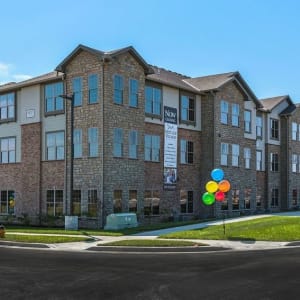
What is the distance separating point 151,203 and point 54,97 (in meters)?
8.63

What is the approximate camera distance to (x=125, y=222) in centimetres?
2703

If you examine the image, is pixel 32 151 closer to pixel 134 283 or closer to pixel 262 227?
pixel 262 227

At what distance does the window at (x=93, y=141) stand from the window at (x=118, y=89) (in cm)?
206

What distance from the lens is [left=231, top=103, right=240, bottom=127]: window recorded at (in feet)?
124

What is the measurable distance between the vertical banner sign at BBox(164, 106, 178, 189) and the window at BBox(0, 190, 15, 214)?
32.7ft

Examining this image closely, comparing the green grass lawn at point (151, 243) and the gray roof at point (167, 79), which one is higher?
the gray roof at point (167, 79)

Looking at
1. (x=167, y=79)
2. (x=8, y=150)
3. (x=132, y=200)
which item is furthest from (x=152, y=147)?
(x=8, y=150)

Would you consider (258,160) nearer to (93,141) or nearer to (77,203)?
(93,141)

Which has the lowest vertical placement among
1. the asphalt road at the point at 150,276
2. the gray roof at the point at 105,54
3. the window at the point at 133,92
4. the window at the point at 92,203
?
the asphalt road at the point at 150,276

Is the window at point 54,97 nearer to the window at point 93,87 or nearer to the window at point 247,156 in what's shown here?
the window at point 93,87

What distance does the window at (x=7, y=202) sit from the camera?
33.9m

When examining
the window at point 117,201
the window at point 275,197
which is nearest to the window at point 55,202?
the window at point 117,201

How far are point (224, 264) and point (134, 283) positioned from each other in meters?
3.90

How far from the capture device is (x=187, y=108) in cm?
3506
